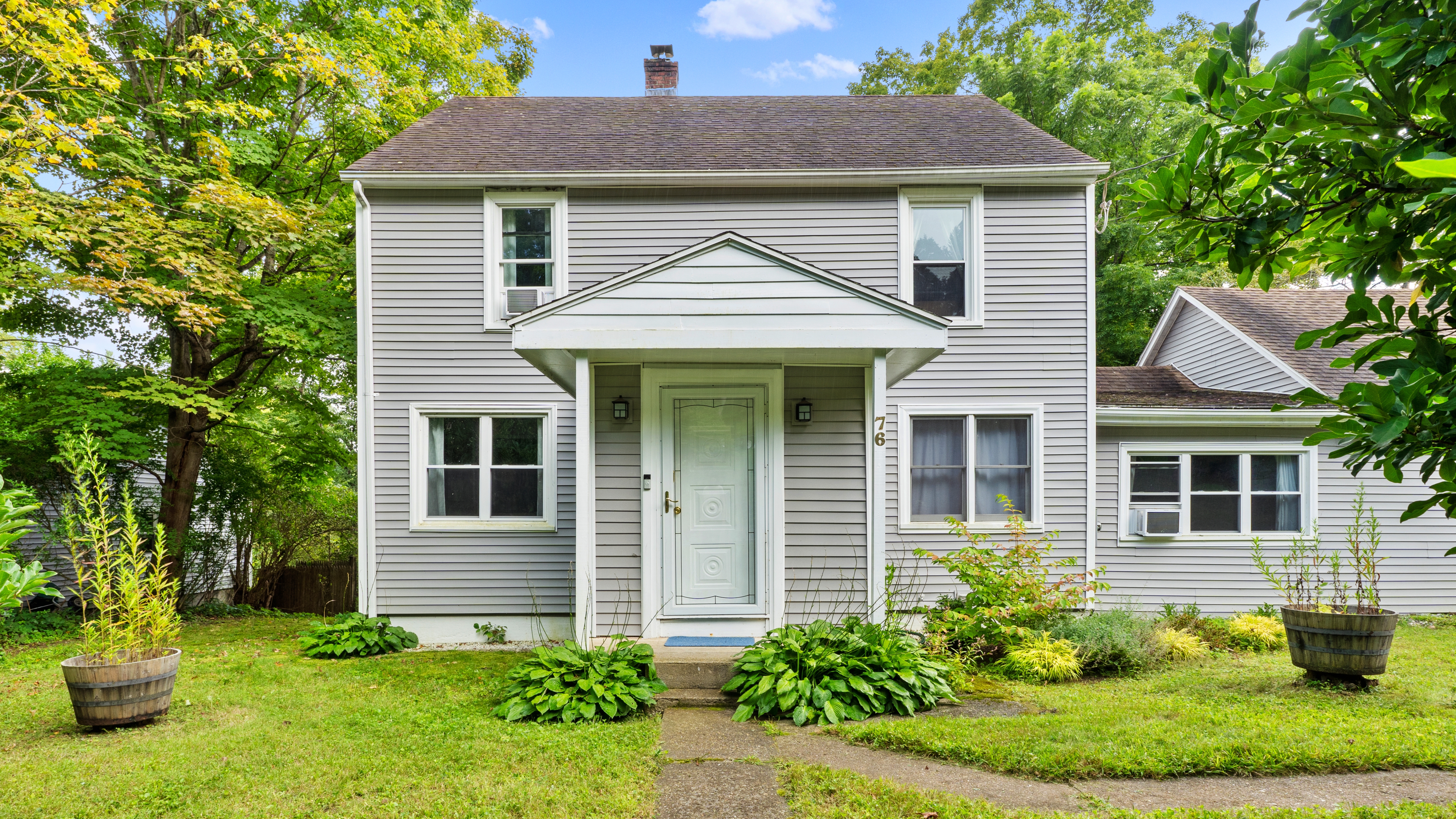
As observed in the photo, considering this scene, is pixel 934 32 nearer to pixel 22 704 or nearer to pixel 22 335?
pixel 22 335

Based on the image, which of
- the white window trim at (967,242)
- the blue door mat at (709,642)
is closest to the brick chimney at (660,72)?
the white window trim at (967,242)

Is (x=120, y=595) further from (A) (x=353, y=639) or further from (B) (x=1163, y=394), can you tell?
(B) (x=1163, y=394)

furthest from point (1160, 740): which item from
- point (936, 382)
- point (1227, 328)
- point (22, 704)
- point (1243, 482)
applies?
point (1227, 328)

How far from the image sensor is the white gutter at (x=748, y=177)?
7953 millimetres

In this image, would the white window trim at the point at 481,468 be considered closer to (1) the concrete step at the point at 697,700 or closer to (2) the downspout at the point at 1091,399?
(1) the concrete step at the point at 697,700

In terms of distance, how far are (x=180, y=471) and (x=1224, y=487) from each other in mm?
14290

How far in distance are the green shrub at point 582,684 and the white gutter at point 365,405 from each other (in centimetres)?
→ 313

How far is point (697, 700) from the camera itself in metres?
5.28

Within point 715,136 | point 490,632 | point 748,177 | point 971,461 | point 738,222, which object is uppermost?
point 715,136

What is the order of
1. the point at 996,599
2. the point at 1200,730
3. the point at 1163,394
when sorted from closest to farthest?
the point at 1200,730, the point at 996,599, the point at 1163,394

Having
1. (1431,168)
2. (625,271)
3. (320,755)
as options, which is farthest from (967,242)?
(1431,168)

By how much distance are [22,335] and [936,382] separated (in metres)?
13.2

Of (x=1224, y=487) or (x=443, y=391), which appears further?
(x=1224, y=487)

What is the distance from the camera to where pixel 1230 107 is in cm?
213
